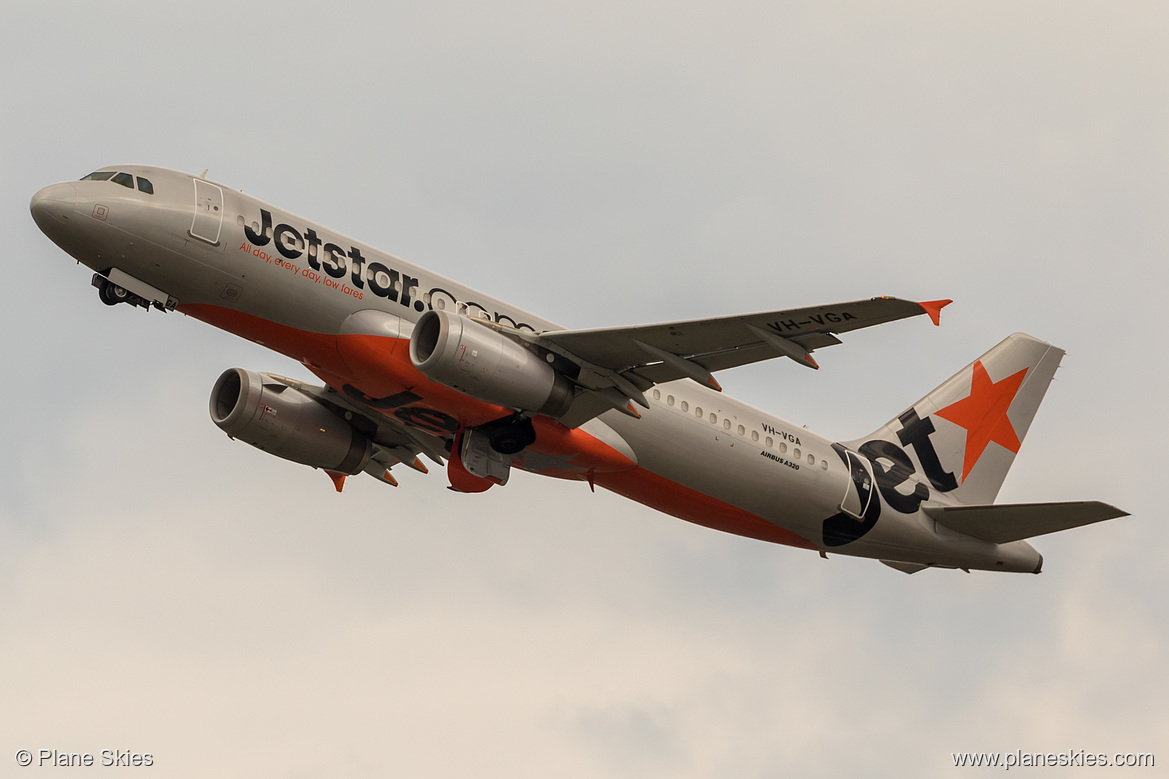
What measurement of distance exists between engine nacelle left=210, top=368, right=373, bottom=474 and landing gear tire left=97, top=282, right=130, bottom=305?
718cm

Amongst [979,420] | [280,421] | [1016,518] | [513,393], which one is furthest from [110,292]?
[979,420]

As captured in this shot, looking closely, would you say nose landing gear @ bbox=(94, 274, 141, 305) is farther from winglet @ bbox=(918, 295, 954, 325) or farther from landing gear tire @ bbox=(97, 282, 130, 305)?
winglet @ bbox=(918, 295, 954, 325)

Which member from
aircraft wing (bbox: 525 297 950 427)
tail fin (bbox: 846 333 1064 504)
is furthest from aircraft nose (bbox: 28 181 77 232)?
tail fin (bbox: 846 333 1064 504)

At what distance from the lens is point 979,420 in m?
41.3

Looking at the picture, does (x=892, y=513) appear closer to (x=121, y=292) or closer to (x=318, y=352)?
(x=318, y=352)

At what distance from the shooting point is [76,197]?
2894cm

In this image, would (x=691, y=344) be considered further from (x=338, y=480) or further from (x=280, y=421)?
(x=338, y=480)

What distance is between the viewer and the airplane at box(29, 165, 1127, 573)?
29.3 m

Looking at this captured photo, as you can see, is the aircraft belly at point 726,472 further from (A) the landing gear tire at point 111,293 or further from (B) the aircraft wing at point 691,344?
(A) the landing gear tire at point 111,293

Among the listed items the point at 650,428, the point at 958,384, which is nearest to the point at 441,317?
the point at 650,428

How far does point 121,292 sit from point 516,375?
30.1 ft

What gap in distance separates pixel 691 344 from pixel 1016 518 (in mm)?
11904

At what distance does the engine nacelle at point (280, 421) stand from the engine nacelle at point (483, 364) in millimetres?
7998

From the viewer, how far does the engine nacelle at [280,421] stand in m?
36.6
